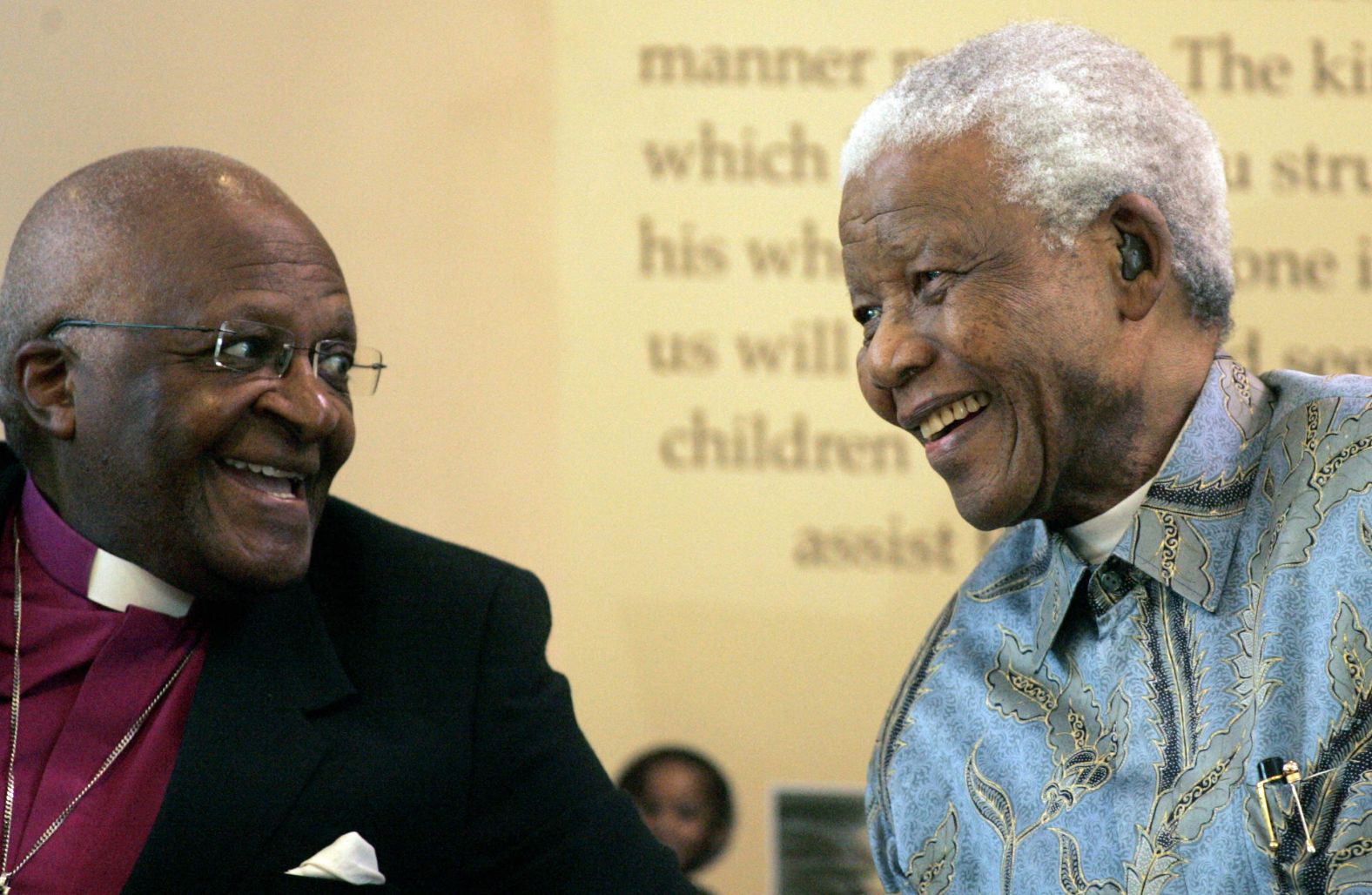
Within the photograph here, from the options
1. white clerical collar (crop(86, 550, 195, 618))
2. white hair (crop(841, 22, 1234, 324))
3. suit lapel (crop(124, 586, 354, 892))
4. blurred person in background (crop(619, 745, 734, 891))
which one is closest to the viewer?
white hair (crop(841, 22, 1234, 324))

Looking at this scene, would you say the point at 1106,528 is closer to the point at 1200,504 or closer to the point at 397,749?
the point at 1200,504

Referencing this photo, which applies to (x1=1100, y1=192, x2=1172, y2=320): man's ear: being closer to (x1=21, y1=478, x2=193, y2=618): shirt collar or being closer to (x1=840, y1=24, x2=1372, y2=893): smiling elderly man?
(x1=840, y1=24, x2=1372, y2=893): smiling elderly man

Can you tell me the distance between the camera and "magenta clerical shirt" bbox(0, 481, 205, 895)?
2.54 meters

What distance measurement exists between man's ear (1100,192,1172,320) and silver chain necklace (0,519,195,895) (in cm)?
163

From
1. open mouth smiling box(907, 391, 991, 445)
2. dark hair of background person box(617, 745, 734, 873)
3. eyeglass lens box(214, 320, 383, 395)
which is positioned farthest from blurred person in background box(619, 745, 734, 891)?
open mouth smiling box(907, 391, 991, 445)

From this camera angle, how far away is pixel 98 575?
2795 millimetres

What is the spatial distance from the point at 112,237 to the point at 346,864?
3.48 ft

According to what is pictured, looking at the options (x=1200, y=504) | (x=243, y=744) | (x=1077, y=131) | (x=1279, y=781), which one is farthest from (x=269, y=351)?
(x=1279, y=781)

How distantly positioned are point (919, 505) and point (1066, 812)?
210cm

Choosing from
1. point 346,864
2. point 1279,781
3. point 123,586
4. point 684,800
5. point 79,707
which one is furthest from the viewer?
point 684,800

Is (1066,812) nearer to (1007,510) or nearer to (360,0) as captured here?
(1007,510)

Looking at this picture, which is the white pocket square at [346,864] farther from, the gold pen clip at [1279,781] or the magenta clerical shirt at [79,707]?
the gold pen clip at [1279,781]

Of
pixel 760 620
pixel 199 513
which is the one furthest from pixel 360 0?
pixel 199 513

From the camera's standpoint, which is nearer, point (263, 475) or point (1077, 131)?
point (1077, 131)
